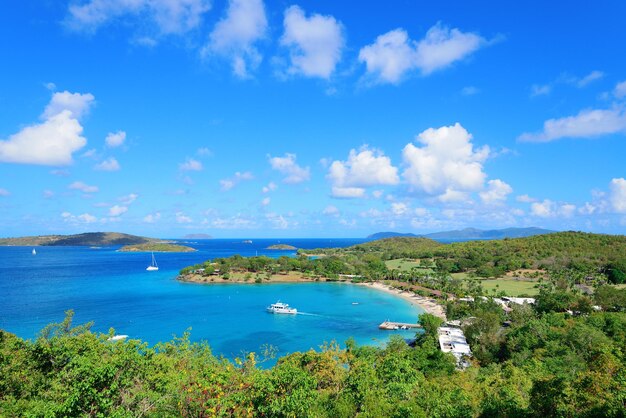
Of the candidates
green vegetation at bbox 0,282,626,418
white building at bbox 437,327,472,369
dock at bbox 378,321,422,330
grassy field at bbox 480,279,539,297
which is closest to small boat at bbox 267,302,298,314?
dock at bbox 378,321,422,330

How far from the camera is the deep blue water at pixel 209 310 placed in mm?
51000

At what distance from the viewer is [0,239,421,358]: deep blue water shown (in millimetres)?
51000

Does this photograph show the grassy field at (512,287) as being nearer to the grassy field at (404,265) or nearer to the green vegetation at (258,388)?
the grassy field at (404,265)

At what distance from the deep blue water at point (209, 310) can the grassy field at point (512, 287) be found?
22326mm

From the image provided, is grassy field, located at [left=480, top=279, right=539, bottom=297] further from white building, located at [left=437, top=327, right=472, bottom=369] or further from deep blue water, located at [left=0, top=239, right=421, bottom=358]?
white building, located at [left=437, top=327, right=472, bottom=369]

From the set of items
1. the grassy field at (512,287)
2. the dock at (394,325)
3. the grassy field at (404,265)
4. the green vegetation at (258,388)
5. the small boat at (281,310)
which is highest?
the green vegetation at (258,388)

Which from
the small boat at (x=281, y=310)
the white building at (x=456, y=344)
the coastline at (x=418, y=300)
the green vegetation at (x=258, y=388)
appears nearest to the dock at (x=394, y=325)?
the coastline at (x=418, y=300)

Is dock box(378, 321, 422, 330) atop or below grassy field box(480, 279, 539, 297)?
below

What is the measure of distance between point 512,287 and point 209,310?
6541cm

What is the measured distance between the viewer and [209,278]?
10238 cm

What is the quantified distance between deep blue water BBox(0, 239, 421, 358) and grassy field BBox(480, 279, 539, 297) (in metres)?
22.3

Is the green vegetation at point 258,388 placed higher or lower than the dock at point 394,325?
higher

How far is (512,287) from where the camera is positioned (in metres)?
81.5

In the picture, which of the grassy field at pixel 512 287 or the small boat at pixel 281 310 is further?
the grassy field at pixel 512 287
